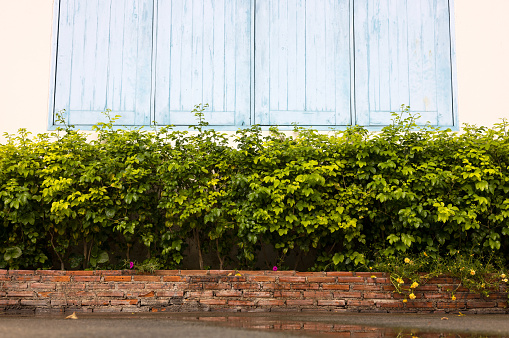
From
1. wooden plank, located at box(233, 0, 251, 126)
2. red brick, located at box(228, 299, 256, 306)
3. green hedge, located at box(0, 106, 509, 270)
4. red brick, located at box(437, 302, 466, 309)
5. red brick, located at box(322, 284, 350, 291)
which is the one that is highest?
wooden plank, located at box(233, 0, 251, 126)

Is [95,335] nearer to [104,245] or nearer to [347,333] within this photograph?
[347,333]

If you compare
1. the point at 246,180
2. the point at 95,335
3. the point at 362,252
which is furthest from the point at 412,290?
the point at 95,335

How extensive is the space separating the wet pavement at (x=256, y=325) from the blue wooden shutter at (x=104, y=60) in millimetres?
2978

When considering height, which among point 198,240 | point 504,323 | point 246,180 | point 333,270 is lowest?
point 504,323

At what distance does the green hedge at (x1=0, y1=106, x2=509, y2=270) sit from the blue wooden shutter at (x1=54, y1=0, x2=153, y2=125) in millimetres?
962

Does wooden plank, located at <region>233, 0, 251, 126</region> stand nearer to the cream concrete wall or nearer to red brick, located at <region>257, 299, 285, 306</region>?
red brick, located at <region>257, 299, 285, 306</region>

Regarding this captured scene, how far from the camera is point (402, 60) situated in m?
6.81

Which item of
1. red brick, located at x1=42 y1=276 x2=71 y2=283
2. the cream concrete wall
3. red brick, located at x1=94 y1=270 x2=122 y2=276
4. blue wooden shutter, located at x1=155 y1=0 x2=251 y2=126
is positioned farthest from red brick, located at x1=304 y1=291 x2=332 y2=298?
the cream concrete wall

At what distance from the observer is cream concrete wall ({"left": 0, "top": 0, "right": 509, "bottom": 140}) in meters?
6.55

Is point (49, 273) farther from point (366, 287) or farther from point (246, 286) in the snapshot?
point (366, 287)

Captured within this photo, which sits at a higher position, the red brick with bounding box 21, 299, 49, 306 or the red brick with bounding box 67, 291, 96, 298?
the red brick with bounding box 67, 291, 96, 298

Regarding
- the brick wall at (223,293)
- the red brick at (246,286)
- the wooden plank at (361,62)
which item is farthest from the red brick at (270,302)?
the wooden plank at (361,62)

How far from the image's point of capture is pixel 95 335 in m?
3.48

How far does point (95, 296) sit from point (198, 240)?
4.38 ft
